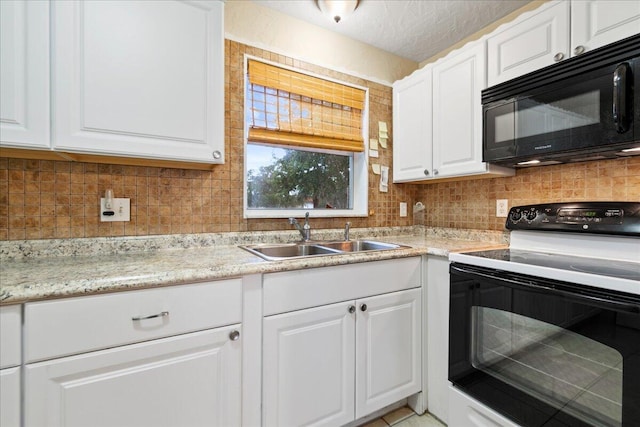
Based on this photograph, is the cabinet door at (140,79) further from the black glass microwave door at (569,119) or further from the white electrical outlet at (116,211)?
the black glass microwave door at (569,119)

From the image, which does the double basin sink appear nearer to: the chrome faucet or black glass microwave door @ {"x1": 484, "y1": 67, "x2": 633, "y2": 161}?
the chrome faucet

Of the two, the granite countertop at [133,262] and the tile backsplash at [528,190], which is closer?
the granite countertop at [133,262]

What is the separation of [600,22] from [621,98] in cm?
36

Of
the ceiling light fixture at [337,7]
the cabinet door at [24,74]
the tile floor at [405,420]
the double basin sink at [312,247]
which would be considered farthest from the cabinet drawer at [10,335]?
the ceiling light fixture at [337,7]

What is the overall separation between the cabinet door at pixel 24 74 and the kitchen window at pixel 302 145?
90cm

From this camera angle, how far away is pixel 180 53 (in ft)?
4.21

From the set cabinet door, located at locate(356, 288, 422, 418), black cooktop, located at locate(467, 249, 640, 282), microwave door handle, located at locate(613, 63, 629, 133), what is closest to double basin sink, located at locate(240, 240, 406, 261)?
cabinet door, located at locate(356, 288, 422, 418)

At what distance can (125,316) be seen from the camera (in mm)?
955

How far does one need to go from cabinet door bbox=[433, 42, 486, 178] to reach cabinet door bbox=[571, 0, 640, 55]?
1.38ft

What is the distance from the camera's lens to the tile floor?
5.21 ft

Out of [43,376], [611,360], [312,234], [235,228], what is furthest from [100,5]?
[611,360]

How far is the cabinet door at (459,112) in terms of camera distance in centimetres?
169

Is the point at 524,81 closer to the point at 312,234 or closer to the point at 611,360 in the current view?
the point at 611,360

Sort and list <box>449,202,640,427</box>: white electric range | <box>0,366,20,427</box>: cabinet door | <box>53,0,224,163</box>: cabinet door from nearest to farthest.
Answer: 1. <box>0,366,20,427</box>: cabinet door
2. <box>449,202,640,427</box>: white electric range
3. <box>53,0,224,163</box>: cabinet door
